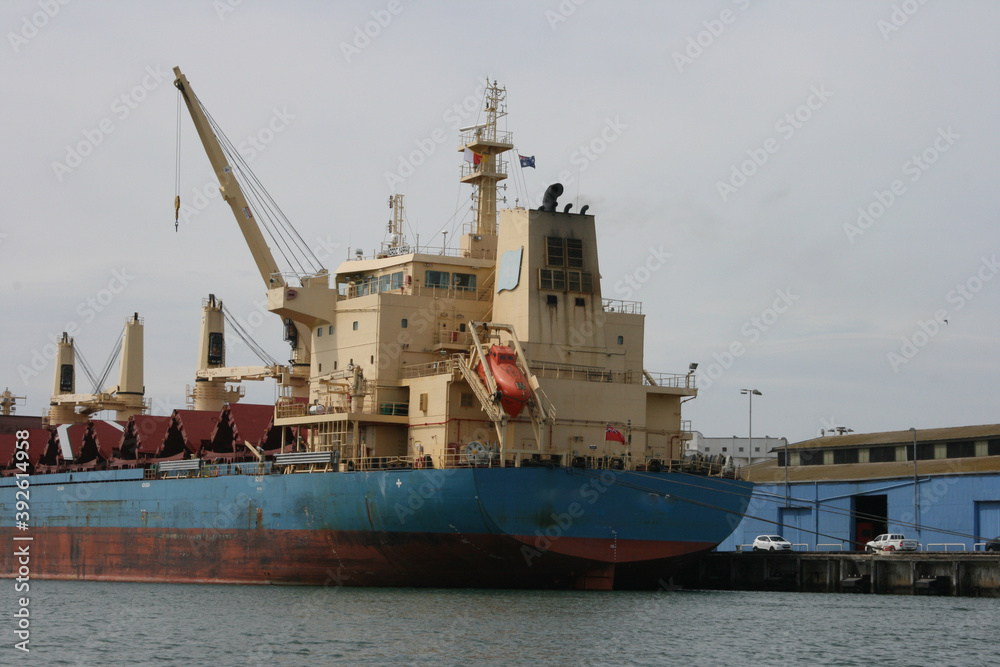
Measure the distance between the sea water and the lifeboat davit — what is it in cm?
461

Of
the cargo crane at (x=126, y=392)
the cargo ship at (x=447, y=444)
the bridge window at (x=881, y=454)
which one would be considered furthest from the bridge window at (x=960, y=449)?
the cargo crane at (x=126, y=392)

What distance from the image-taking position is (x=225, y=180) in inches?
1666

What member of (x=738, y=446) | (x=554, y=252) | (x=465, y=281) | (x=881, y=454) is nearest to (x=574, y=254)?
(x=554, y=252)

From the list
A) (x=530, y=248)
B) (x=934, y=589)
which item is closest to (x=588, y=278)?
(x=530, y=248)

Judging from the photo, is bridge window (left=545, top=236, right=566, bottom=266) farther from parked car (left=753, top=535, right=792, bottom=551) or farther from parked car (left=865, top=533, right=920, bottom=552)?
parked car (left=753, top=535, right=792, bottom=551)

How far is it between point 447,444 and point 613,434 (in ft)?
14.1

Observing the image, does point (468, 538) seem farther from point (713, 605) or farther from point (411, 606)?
point (713, 605)

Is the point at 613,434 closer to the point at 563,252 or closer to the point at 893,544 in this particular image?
the point at 563,252

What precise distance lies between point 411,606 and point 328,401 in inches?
351

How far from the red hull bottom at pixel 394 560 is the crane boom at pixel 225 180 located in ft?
31.8

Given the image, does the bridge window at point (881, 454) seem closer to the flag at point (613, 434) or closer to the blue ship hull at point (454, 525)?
the blue ship hull at point (454, 525)

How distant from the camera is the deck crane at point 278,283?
3766cm

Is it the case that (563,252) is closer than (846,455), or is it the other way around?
(563,252)

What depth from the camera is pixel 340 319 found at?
37375 mm
